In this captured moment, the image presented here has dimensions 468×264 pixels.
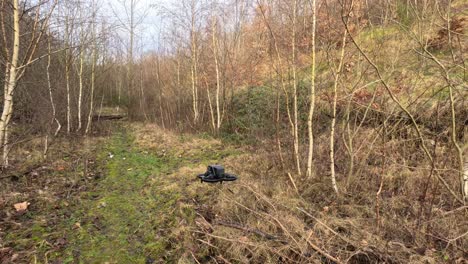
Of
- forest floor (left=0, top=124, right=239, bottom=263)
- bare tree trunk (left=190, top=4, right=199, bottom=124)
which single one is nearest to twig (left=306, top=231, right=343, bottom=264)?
forest floor (left=0, top=124, right=239, bottom=263)

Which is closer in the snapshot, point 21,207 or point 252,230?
point 252,230

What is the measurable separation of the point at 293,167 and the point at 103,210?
3843 mm

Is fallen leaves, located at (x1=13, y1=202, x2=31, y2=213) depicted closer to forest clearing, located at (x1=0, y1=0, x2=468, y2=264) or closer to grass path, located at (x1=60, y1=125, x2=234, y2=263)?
forest clearing, located at (x1=0, y1=0, x2=468, y2=264)

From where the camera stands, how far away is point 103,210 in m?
4.84

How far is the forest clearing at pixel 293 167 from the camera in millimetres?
3027

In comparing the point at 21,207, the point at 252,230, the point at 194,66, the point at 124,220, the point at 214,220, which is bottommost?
the point at 124,220

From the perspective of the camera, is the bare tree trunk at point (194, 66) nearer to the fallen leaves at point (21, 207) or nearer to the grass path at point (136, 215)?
the grass path at point (136, 215)

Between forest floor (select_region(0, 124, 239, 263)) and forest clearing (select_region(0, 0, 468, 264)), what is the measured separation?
26 mm

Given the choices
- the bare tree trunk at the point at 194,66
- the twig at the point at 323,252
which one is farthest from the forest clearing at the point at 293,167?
the bare tree trunk at the point at 194,66

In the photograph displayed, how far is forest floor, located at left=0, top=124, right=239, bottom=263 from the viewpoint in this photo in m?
3.49

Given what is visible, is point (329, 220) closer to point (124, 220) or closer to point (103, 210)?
point (124, 220)

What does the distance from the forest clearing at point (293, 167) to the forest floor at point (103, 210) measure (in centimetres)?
3

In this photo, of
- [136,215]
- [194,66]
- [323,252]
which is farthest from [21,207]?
[194,66]

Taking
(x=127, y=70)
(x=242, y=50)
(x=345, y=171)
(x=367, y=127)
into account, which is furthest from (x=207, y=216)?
(x=127, y=70)
